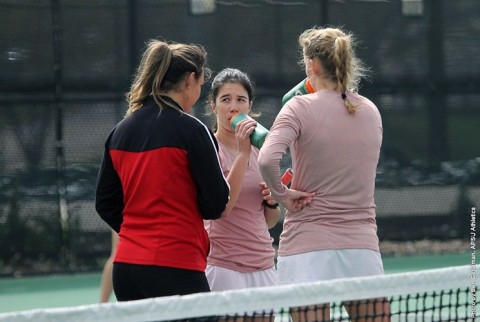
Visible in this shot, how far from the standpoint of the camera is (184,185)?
343 centimetres

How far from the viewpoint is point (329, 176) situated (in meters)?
3.77

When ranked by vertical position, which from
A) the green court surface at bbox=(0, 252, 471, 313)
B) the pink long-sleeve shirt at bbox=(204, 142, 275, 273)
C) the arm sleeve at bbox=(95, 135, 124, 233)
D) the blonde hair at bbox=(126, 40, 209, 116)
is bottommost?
the green court surface at bbox=(0, 252, 471, 313)

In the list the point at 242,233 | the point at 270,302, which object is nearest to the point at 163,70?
the point at 242,233

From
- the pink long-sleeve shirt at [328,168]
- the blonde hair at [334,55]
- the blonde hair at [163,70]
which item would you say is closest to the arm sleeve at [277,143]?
the pink long-sleeve shirt at [328,168]

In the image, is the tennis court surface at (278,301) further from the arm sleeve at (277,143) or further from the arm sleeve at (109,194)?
the arm sleeve at (277,143)

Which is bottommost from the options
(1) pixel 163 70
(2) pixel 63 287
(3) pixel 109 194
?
(2) pixel 63 287

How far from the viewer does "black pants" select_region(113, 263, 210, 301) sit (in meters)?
3.38

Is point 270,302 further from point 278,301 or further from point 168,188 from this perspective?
point 168,188

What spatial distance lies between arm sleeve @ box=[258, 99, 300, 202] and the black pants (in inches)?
18.0

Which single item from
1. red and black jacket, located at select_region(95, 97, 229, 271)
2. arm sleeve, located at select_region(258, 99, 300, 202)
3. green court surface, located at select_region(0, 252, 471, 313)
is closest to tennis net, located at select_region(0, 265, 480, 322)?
red and black jacket, located at select_region(95, 97, 229, 271)

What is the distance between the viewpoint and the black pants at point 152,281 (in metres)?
3.38

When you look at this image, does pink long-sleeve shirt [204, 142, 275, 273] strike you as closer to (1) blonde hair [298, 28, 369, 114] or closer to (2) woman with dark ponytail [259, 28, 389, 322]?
(2) woman with dark ponytail [259, 28, 389, 322]

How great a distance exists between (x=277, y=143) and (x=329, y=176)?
0.74 feet

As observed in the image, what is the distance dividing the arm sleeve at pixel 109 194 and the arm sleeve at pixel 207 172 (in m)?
0.30
